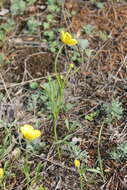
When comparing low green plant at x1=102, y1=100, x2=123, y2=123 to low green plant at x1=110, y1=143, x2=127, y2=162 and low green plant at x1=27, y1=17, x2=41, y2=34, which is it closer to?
low green plant at x1=110, y1=143, x2=127, y2=162

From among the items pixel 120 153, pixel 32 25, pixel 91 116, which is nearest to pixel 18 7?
pixel 32 25

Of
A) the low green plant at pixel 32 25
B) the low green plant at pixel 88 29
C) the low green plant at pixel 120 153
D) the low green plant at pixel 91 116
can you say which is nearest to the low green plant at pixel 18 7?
the low green plant at pixel 32 25

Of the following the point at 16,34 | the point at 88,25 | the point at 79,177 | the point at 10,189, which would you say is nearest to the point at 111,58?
the point at 88,25

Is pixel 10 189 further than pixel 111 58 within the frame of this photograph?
No

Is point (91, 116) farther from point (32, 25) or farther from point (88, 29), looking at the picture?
point (32, 25)

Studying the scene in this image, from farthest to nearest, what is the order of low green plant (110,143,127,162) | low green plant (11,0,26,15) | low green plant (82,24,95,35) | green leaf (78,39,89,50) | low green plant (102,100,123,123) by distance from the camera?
low green plant (11,0,26,15), low green plant (82,24,95,35), green leaf (78,39,89,50), low green plant (102,100,123,123), low green plant (110,143,127,162)

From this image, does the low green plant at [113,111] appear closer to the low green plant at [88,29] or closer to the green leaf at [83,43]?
the green leaf at [83,43]

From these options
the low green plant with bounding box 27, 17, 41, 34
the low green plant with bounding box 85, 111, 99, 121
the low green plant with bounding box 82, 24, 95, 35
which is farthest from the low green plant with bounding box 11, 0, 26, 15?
the low green plant with bounding box 85, 111, 99, 121

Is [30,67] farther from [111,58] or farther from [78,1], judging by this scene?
[78,1]
